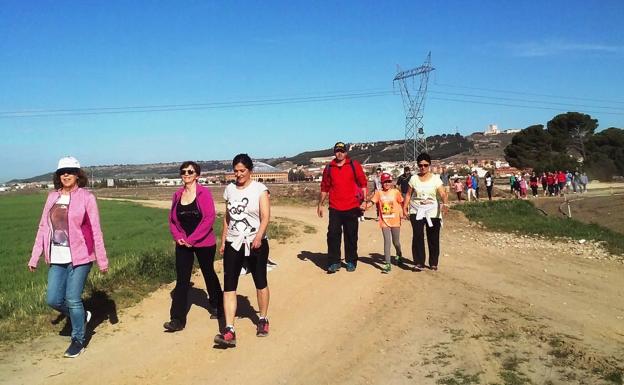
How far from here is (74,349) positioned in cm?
566

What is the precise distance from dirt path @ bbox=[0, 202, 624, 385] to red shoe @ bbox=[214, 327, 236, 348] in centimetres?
8

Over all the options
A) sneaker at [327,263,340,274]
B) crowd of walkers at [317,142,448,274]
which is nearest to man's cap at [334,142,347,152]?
crowd of walkers at [317,142,448,274]

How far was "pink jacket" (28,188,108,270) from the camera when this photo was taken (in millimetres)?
5766

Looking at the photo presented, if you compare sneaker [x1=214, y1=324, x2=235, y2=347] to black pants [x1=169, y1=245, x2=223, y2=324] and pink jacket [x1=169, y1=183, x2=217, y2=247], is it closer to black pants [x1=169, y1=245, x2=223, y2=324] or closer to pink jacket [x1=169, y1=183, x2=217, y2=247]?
black pants [x1=169, y1=245, x2=223, y2=324]

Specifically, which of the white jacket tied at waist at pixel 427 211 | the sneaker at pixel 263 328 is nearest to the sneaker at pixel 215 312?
the sneaker at pixel 263 328

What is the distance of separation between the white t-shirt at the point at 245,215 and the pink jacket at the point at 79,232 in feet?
4.42

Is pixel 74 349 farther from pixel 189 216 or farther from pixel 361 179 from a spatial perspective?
pixel 361 179

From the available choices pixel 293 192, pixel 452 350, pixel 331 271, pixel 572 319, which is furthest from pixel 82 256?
pixel 293 192

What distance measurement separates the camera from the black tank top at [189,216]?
6.41 metres

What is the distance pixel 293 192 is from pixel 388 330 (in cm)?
3101

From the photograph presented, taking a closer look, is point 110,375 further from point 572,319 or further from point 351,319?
point 572,319

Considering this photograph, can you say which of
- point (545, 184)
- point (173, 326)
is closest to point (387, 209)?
point (173, 326)

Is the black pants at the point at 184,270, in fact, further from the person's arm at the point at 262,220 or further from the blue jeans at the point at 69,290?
the blue jeans at the point at 69,290

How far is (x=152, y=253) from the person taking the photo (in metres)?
10.1
